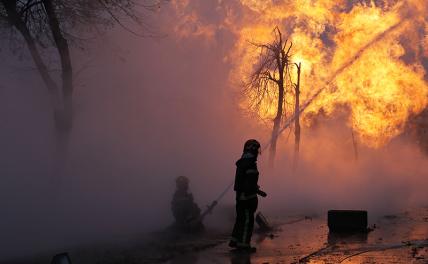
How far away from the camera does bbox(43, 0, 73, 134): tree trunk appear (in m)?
14.4

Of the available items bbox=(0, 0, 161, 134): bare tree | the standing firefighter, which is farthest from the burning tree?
the standing firefighter

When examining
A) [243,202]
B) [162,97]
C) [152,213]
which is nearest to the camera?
[243,202]

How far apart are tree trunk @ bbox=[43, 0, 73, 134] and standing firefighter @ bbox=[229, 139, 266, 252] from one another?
709 cm

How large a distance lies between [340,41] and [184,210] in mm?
17778

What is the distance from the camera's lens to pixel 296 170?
1097 inches

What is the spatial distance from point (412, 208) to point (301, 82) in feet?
47.9

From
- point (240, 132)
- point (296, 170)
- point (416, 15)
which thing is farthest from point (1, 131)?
point (416, 15)

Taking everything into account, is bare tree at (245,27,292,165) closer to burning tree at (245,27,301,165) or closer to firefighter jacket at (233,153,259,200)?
burning tree at (245,27,301,165)

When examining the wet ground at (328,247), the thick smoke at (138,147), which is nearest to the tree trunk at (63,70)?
the thick smoke at (138,147)

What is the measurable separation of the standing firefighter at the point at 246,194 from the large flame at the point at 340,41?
47.5 feet

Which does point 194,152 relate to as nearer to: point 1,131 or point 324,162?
point 1,131

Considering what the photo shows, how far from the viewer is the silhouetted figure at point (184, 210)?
1166cm

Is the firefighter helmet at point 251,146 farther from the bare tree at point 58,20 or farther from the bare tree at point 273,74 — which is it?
the bare tree at point 273,74

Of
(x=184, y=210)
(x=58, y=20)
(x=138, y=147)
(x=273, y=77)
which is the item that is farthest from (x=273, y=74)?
(x=184, y=210)
